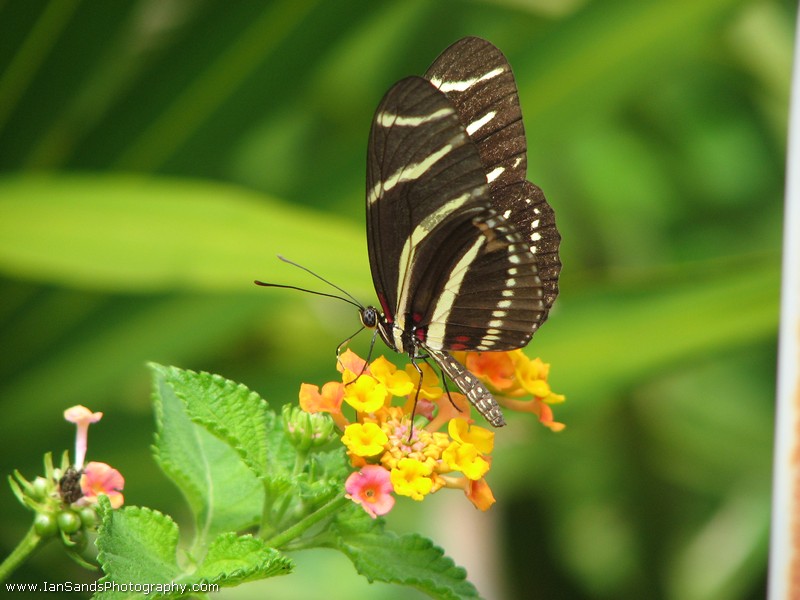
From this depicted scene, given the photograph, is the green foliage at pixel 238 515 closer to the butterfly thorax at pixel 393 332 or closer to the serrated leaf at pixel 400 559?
the serrated leaf at pixel 400 559

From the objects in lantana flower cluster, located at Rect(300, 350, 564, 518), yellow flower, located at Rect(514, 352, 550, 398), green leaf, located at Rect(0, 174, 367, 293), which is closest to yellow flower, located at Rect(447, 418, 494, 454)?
lantana flower cluster, located at Rect(300, 350, 564, 518)

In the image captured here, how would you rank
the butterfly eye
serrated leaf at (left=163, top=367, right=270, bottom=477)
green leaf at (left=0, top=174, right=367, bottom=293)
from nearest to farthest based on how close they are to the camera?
serrated leaf at (left=163, top=367, right=270, bottom=477) < the butterfly eye < green leaf at (left=0, top=174, right=367, bottom=293)

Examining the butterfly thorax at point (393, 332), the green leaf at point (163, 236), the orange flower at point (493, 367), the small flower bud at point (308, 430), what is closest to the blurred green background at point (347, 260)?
the green leaf at point (163, 236)

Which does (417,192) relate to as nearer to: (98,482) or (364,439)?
(364,439)

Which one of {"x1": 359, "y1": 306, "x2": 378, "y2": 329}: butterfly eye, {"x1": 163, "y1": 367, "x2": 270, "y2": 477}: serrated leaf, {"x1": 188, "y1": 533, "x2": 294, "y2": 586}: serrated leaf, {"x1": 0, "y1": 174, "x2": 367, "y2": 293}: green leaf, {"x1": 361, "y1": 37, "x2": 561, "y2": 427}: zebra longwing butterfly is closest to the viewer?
{"x1": 188, "y1": 533, "x2": 294, "y2": 586}: serrated leaf

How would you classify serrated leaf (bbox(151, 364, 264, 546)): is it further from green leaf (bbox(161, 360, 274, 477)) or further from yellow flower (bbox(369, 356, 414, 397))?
yellow flower (bbox(369, 356, 414, 397))
